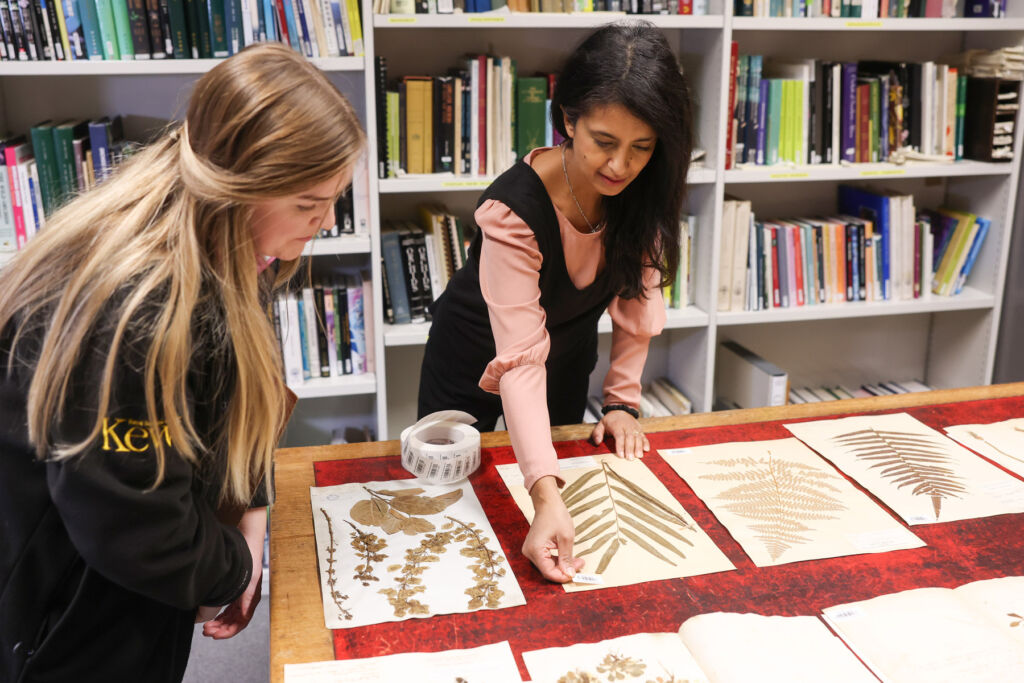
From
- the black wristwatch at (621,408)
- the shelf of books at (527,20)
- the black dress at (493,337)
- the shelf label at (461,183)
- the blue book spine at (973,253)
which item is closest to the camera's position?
the black dress at (493,337)

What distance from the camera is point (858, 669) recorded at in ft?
3.06

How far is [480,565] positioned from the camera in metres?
1.10

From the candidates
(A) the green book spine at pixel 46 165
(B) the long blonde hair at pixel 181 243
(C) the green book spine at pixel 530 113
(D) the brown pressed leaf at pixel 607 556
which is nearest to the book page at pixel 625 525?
(D) the brown pressed leaf at pixel 607 556

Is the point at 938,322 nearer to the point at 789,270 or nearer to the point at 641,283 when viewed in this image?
the point at 789,270

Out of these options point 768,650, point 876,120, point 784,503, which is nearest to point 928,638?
point 768,650

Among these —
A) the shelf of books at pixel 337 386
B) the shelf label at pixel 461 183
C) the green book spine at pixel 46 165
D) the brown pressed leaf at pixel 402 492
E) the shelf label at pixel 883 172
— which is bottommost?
the shelf of books at pixel 337 386

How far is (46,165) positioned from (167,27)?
0.44 metres

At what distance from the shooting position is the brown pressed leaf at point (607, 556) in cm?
111

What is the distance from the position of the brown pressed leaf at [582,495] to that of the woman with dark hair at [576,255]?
35 mm

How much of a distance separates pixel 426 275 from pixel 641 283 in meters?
0.98

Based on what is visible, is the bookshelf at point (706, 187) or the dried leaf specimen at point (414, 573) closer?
the dried leaf specimen at point (414, 573)

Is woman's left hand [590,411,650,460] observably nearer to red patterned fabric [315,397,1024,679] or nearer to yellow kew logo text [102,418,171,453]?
A: red patterned fabric [315,397,1024,679]

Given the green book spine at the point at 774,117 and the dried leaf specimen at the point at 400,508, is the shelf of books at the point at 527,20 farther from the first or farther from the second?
the dried leaf specimen at the point at 400,508

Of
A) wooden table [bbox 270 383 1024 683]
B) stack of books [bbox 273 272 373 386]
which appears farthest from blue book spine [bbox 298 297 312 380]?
wooden table [bbox 270 383 1024 683]
